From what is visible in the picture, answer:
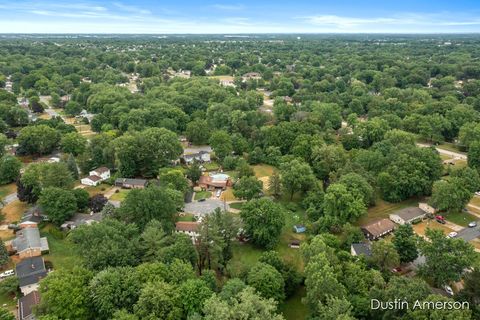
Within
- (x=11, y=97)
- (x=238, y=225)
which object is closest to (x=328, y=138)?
(x=238, y=225)

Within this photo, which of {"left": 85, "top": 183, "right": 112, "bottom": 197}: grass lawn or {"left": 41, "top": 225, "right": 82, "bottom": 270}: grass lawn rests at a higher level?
{"left": 41, "top": 225, "right": 82, "bottom": 270}: grass lawn

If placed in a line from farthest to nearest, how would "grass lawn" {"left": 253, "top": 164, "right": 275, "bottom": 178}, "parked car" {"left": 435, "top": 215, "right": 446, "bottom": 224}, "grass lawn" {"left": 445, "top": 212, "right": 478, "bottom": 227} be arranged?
1. "grass lawn" {"left": 253, "top": 164, "right": 275, "bottom": 178}
2. "grass lawn" {"left": 445, "top": 212, "right": 478, "bottom": 227}
3. "parked car" {"left": 435, "top": 215, "right": 446, "bottom": 224}

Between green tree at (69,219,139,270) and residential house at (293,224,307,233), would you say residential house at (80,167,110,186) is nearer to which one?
green tree at (69,219,139,270)

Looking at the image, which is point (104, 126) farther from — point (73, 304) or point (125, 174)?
point (73, 304)

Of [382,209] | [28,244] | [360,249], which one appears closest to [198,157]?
[382,209]

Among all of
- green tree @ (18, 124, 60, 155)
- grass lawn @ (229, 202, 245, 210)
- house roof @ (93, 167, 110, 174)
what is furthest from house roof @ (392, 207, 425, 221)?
green tree @ (18, 124, 60, 155)

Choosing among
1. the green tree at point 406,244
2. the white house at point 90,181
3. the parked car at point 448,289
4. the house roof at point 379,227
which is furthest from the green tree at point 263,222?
the white house at point 90,181
